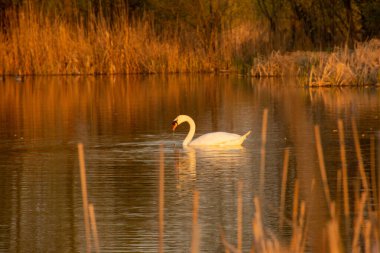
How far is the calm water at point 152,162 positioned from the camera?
327 inches

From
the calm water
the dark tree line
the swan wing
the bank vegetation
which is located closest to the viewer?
the calm water

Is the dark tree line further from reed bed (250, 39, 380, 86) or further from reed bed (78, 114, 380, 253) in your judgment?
reed bed (78, 114, 380, 253)

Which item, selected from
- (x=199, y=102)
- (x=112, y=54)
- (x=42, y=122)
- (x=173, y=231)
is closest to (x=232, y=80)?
(x=112, y=54)

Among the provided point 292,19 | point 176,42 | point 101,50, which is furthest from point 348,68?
point 292,19

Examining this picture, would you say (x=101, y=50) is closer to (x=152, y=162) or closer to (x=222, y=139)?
(x=222, y=139)

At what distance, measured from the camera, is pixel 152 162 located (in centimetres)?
1231

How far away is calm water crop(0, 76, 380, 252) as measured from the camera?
831 centimetres

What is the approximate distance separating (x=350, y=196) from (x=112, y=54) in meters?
23.8

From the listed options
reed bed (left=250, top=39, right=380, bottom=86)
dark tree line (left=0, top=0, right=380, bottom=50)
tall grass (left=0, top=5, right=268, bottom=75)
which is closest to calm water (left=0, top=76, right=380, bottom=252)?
reed bed (left=250, top=39, right=380, bottom=86)

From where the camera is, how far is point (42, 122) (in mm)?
17844

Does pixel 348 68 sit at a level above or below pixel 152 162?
above

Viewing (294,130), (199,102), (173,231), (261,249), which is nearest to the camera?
(261,249)

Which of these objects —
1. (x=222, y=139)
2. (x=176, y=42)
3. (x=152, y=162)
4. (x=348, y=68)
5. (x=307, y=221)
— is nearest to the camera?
(x=307, y=221)

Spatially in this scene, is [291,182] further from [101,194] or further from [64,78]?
[64,78]
